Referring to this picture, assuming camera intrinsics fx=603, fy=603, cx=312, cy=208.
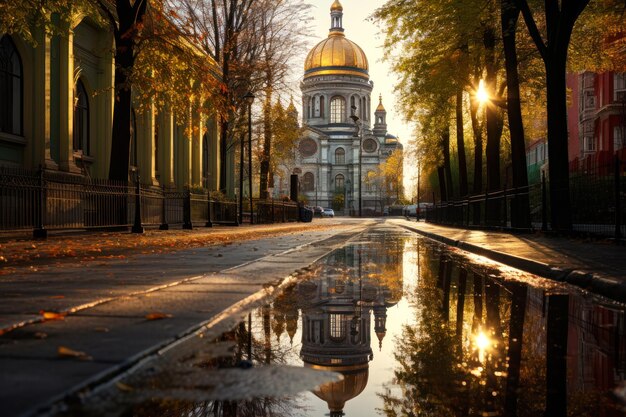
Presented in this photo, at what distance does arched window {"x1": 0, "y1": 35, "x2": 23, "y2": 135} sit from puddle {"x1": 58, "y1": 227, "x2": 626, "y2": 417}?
53.8ft

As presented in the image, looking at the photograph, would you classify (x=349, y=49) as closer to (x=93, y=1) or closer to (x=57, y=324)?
(x=93, y=1)

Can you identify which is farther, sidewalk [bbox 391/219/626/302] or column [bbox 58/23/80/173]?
column [bbox 58/23/80/173]

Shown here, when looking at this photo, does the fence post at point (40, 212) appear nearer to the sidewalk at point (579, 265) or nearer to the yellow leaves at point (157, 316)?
the sidewalk at point (579, 265)

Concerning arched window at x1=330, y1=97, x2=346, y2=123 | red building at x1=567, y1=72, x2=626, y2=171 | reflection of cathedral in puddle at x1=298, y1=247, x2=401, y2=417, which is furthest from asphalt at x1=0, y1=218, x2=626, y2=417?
arched window at x1=330, y1=97, x2=346, y2=123

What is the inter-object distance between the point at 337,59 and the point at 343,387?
4820 inches

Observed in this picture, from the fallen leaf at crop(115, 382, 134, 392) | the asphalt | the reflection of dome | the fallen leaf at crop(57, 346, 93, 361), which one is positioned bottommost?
the reflection of dome

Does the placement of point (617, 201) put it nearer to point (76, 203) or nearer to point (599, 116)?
point (76, 203)

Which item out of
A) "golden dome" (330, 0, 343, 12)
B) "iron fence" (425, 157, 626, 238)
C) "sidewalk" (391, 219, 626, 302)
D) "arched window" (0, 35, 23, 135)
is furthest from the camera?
"golden dome" (330, 0, 343, 12)

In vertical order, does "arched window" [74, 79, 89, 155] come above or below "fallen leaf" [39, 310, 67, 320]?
above

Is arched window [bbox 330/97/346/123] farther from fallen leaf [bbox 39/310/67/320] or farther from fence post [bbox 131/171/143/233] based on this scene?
fallen leaf [bbox 39/310/67/320]

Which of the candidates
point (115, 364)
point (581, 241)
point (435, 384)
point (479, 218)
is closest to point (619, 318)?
point (435, 384)

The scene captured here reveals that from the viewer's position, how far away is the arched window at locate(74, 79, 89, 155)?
23.5 metres

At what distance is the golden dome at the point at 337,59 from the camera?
120850 mm

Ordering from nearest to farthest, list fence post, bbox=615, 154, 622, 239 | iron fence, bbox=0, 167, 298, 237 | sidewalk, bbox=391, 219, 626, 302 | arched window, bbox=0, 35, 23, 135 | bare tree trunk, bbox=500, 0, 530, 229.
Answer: sidewalk, bbox=391, 219, 626, 302, fence post, bbox=615, 154, 622, 239, iron fence, bbox=0, 167, 298, 237, bare tree trunk, bbox=500, 0, 530, 229, arched window, bbox=0, 35, 23, 135
